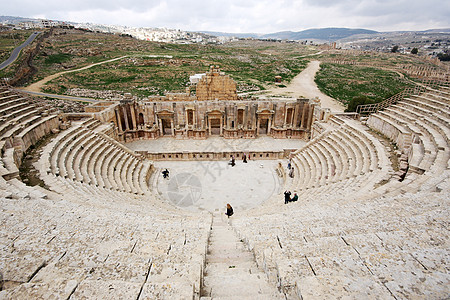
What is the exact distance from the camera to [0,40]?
58.6m

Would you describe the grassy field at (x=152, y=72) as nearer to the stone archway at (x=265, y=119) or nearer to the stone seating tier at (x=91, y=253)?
the stone archway at (x=265, y=119)

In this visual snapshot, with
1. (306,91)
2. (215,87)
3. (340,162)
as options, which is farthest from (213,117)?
(306,91)

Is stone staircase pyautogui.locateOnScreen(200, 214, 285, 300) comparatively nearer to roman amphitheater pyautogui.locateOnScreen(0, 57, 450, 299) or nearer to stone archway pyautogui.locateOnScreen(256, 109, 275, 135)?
roman amphitheater pyautogui.locateOnScreen(0, 57, 450, 299)

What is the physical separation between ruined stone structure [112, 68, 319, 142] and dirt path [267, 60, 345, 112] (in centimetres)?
1312

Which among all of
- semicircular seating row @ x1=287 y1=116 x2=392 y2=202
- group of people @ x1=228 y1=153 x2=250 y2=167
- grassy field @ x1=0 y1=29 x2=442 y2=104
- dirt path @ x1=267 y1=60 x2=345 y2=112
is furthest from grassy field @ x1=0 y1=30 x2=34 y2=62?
semicircular seating row @ x1=287 y1=116 x2=392 y2=202

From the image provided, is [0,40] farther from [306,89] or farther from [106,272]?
[106,272]

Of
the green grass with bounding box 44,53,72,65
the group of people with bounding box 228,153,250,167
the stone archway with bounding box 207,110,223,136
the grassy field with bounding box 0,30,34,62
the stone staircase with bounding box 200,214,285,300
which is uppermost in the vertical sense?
the grassy field with bounding box 0,30,34,62

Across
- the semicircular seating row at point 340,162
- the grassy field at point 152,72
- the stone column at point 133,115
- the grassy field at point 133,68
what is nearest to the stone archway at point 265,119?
the semicircular seating row at point 340,162

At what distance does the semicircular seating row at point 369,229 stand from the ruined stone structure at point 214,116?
9369 millimetres

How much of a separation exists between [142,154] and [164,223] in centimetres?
1240

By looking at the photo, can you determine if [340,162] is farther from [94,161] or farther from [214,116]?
[94,161]

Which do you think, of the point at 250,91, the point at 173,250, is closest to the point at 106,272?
the point at 173,250

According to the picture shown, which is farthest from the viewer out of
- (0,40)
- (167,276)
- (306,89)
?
(0,40)

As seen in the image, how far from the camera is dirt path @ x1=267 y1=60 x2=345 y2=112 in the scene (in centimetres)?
3688
